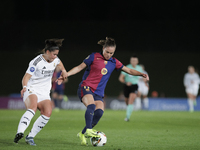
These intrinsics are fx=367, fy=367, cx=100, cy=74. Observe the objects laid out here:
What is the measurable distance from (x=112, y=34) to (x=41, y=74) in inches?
826

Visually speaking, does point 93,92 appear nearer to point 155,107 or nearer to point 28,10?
point 155,107

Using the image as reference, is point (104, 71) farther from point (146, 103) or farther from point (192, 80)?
point (192, 80)

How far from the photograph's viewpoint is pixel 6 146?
20.6 feet

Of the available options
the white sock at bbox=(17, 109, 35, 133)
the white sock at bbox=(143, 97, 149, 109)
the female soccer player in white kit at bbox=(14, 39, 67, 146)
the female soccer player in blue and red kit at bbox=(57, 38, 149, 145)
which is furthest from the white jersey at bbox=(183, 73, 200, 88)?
the white sock at bbox=(17, 109, 35, 133)

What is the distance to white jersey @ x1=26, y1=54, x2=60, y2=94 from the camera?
6566mm

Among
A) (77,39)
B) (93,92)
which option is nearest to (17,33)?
(77,39)

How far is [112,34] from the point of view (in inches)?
1076

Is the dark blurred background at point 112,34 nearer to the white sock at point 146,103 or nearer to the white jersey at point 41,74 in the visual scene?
the white sock at point 146,103

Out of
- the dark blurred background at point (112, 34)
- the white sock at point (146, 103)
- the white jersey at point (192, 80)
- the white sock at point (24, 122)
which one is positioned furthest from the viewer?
the dark blurred background at point (112, 34)

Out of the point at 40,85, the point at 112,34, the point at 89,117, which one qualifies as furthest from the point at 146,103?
the point at 40,85

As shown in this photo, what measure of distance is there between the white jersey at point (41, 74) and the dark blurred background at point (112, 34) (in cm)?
1942

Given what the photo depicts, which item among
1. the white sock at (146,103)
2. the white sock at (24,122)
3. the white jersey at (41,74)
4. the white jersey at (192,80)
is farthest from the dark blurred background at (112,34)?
the white sock at (24,122)

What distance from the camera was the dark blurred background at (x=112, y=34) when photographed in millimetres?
26516

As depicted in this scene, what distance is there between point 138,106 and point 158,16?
912 cm
